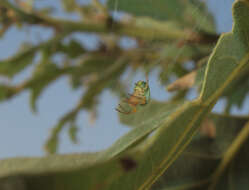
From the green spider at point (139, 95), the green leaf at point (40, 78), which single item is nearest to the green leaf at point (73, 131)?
the green leaf at point (40, 78)

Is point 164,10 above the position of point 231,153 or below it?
above

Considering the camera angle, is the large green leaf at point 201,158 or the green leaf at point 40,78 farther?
the green leaf at point 40,78

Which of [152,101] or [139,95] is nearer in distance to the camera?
[139,95]

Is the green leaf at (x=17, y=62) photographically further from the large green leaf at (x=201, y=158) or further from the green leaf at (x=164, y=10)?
the large green leaf at (x=201, y=158)

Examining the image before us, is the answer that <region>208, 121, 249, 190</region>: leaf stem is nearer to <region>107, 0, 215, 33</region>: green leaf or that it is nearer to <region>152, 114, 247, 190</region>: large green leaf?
<region>152, 114, 247, 190</region>: large green leaf

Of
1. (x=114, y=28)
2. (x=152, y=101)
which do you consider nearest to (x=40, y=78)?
→ (x=114, y=28)

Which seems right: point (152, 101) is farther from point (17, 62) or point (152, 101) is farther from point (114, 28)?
point (17, 62)

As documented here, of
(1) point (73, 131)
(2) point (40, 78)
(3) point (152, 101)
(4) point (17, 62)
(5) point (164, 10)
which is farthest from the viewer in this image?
(1) point (73, 131)

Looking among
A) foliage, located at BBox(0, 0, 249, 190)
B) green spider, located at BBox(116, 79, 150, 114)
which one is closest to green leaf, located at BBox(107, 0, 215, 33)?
foliage, located at BBox(0, 0, 249, 190)

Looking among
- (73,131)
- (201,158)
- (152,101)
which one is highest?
(152,101)
